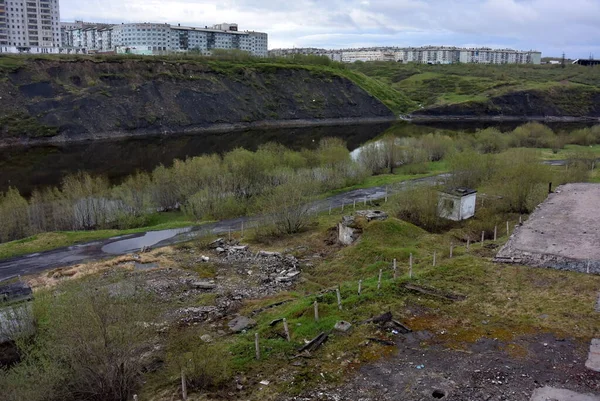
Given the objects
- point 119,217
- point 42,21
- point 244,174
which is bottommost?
point 119,217

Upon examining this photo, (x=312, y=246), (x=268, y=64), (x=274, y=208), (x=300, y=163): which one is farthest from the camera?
(x=268, y=64)

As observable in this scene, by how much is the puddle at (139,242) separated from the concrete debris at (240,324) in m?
15.5

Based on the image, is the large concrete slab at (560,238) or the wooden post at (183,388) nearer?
the wooden post at (183,388)

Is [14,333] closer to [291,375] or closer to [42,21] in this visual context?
[291,375]

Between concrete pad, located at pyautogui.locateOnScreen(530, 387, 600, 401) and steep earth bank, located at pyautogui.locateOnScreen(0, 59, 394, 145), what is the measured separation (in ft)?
283

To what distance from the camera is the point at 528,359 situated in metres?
14.9

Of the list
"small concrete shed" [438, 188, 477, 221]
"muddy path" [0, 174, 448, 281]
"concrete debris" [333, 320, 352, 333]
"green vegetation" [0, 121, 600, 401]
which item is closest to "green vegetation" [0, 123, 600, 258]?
"muddy path" [0, 174, 448, 281]

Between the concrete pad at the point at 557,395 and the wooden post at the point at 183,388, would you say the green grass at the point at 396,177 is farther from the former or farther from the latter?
the concrete pad at the point at 557,395

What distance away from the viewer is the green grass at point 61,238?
108 feet

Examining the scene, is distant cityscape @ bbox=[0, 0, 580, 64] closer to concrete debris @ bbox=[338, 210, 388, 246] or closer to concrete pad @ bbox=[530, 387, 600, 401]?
concrete debris @ bbox=[338, 210, 388, 246]

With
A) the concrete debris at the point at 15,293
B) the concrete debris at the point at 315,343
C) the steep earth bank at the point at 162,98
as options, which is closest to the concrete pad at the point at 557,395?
the concrete debris at the point at 315,343

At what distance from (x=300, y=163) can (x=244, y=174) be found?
25.0ft

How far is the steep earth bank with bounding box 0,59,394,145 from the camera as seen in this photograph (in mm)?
88188

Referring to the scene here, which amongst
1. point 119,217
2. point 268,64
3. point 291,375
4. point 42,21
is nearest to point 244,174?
point 119,217
